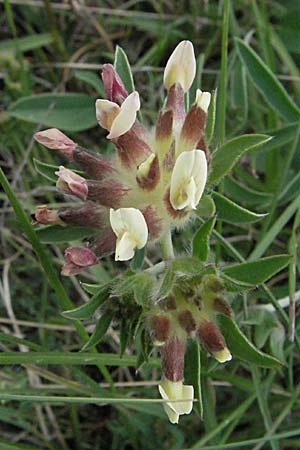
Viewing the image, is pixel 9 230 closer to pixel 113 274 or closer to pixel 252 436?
pixel 113 274

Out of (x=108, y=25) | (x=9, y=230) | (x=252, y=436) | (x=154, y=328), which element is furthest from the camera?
(x=108, y=25)

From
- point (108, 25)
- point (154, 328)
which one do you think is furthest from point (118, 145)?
point (108, 25)

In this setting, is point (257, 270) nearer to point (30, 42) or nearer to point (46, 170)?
point (46, 170)

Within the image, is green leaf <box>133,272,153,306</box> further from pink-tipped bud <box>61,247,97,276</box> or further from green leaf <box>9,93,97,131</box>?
green leaf <box>9,93,97,131</box>

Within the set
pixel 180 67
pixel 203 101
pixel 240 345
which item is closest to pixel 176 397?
pixel 240 345

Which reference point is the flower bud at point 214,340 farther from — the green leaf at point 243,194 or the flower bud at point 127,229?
the green leaf at point 243,194

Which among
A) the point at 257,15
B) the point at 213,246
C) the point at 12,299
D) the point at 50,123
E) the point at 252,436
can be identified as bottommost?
the point at 252,436
